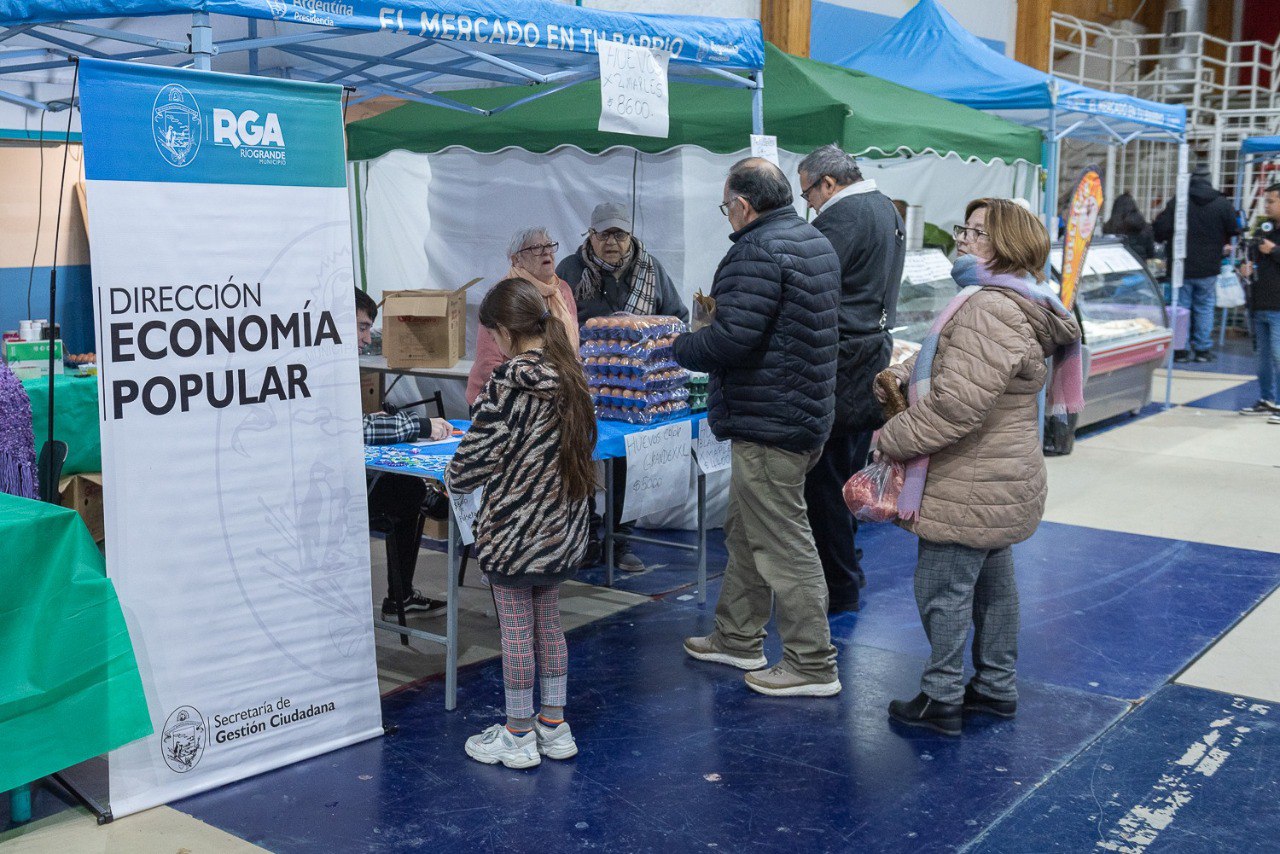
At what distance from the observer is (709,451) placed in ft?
17.9

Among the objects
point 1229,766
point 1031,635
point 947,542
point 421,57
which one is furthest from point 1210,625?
point 421,57

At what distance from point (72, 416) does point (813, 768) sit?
3458 millimetres

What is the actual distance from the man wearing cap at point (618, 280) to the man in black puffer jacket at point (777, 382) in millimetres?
1590

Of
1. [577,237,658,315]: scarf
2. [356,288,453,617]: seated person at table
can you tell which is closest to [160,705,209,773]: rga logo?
[356,288,453,617]: seated person at table

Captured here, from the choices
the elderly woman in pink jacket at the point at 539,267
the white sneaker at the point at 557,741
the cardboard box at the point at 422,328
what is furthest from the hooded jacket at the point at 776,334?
the cardboard box at the point at 422,328

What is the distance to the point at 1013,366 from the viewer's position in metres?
3.79

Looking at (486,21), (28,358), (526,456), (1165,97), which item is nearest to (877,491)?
(526,456)

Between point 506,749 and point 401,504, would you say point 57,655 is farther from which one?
point 401,504

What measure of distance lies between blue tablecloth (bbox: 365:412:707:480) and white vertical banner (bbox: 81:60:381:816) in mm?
280

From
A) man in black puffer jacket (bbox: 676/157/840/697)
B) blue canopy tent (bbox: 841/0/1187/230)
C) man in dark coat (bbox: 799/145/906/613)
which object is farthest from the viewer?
blue canopy tent (bbox: 841/0/1187/230)

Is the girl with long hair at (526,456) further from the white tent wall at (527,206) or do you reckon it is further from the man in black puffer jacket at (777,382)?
the white tent wall at (527,206)

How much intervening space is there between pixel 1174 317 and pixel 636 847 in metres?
9.31

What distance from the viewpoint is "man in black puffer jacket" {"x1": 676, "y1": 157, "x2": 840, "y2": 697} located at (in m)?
4.20

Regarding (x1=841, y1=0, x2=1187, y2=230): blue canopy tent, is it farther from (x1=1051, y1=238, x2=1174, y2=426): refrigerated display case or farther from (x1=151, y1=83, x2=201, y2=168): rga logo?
(x1=151, y1=83, x2=201, y2=168): rga logo
